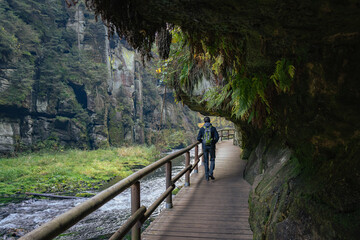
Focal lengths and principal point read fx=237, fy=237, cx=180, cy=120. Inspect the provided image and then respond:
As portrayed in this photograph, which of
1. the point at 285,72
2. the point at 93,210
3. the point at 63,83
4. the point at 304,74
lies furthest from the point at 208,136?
the point at 63,83

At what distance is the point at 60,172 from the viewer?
55.8 ft

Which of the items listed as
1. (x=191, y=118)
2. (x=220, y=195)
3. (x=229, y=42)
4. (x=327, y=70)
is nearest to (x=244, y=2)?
(x=327, y=70)

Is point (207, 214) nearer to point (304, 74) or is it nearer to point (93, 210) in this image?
point (93, 210)

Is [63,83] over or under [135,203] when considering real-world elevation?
over

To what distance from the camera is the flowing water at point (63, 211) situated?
8234mm

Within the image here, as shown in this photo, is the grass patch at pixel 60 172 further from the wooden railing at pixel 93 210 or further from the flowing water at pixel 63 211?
the wooden railing at pixel 93 210

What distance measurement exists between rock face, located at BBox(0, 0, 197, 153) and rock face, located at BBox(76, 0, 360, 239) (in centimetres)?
2272

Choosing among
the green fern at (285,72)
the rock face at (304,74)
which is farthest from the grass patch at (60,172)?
the green fern at (285,72)

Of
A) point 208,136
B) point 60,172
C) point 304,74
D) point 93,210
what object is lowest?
point 60,172

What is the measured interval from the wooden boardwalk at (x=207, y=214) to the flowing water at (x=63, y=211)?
398 centimetres

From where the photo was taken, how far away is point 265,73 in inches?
110

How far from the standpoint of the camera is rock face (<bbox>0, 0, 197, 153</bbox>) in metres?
23.7

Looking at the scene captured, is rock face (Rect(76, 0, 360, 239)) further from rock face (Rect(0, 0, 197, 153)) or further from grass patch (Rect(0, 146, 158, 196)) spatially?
rock face (Rect(0, 0, 197, 153))

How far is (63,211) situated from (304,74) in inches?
436
